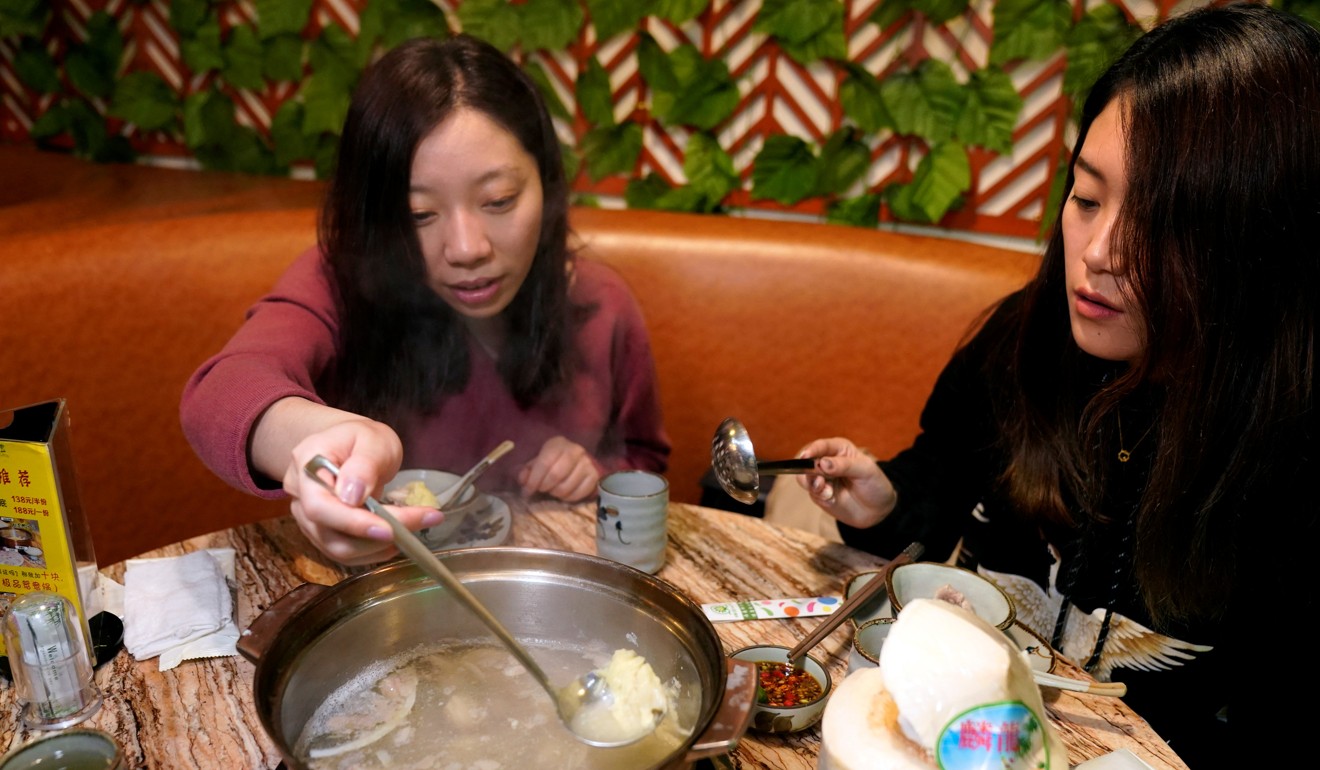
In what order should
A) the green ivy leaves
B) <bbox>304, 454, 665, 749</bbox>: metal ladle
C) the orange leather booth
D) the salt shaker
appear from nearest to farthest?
<bbox>304, 454, 665, 749</bbox>: metal ladle → the salt shaker → the orange leather booth → the green ivy leaves

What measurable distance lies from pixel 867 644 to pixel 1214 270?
2.09 feet

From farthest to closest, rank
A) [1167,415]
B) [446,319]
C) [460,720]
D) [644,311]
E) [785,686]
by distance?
[644,311]
[446,319]
[1167,415]
[785,686]
[460,720]

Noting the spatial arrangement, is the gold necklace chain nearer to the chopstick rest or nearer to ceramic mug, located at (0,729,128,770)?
the chopstick rest

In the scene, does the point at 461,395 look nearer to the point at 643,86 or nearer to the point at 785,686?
the point at 785,686

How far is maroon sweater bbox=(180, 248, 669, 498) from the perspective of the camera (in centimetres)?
122

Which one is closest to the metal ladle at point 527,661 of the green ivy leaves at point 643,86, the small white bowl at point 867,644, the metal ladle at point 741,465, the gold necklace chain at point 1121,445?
the small white bowl at point 867,644

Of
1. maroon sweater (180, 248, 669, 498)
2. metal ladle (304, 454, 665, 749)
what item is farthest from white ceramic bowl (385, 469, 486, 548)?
metal ladle (304, 454, 665, 749)

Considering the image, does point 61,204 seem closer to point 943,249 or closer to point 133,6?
point 133,6

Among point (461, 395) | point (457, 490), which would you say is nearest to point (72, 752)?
point (457, 490)

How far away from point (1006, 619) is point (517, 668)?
1.88ft

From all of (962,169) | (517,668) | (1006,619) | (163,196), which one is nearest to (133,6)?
(163,196)

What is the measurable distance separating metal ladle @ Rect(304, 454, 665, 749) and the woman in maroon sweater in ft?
0.71

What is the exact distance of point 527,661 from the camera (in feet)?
2.78

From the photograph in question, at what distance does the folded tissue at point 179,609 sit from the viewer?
1084 millimetres
